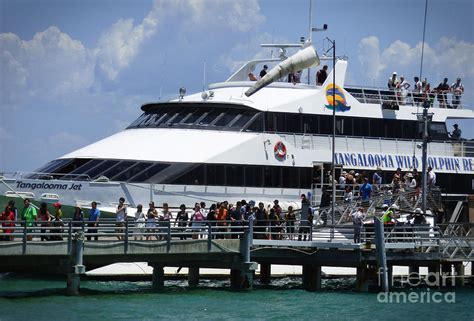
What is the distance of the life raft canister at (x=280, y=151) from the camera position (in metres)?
37.0

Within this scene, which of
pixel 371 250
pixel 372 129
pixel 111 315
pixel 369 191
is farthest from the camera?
pixel 372 129

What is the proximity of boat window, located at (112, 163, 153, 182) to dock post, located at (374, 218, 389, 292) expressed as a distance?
27.9 feet

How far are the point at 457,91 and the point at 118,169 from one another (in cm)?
1449

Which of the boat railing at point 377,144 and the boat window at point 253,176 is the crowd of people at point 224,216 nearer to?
the boat window at point 253,176

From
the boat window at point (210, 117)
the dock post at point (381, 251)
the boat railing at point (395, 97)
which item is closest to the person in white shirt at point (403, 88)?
the boat railing at point (395, 97)

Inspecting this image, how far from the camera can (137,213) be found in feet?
103

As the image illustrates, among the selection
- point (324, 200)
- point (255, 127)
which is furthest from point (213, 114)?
point (324, 200)

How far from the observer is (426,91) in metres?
42.1

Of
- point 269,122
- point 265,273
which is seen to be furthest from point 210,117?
point 265,273

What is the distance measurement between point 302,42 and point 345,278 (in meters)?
9.53

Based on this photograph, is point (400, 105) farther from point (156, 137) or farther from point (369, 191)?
point (156, 137)

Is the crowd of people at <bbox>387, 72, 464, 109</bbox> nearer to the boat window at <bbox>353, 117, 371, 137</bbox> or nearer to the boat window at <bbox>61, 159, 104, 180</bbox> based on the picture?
the boat window at <bbox>353, 117, 371, 137</bbox>

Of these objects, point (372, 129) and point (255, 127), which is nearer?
point (255, 127)

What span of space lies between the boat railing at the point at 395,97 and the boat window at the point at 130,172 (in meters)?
8.95
